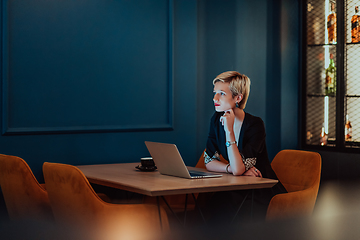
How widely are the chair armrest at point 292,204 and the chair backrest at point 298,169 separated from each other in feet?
0.37

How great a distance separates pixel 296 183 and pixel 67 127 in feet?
5.92

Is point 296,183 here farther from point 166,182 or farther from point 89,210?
point 89,210

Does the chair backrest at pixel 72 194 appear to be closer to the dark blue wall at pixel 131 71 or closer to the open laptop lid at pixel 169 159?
the open laptop lid at pixel 169 159

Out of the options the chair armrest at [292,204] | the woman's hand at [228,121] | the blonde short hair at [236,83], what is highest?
the blonde short hair at [236,83]

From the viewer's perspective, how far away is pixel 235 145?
8.27 feet

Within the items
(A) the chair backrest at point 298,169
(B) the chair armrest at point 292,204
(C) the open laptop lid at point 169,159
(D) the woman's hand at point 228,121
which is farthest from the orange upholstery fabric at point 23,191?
(A) the chair backrest at point 298,169

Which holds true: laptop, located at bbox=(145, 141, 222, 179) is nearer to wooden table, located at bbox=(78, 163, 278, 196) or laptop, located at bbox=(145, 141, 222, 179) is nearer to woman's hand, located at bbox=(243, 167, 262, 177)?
wooden table, located at bbox=(78, 163, 278, 196)

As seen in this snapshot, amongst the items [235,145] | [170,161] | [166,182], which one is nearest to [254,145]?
[235,145]

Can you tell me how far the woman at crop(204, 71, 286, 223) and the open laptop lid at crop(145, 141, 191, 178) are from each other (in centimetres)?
33

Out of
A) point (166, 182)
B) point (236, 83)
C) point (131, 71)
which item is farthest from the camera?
point (131, 71)

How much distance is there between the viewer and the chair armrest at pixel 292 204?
7.72 ft

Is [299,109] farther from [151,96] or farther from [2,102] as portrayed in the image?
[2,102]

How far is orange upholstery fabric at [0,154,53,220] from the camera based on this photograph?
7.91 ft

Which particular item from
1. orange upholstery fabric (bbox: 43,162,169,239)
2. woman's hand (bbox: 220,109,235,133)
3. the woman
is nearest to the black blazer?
the woman
